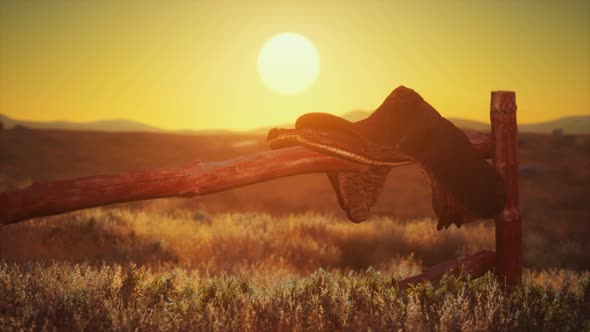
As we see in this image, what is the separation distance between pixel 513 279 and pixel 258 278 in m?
3.00

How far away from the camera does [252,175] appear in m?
3.71

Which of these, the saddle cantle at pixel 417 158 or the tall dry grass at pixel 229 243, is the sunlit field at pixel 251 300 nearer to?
the tall dry grass at pixel 229 243

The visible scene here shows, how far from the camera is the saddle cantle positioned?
4.09 meters

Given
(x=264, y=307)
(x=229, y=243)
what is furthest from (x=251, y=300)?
(x=229, y=243)

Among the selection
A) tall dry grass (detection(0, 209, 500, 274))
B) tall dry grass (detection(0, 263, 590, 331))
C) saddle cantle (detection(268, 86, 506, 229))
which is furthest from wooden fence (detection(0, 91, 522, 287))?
tall dry grass (detection(0, 209, 500, 274))

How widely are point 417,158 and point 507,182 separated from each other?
1.29 m

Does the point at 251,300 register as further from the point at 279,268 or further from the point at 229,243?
the point at 229,243

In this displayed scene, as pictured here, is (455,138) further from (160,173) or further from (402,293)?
(160,173)

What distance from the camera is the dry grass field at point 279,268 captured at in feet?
12.1

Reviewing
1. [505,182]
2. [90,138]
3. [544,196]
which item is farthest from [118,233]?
[90,138]

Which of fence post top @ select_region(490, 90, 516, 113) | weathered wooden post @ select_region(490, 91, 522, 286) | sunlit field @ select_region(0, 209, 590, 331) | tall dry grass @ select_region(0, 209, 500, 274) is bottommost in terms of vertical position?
tall dry grass @ select_region(0, 209, 500, 274)

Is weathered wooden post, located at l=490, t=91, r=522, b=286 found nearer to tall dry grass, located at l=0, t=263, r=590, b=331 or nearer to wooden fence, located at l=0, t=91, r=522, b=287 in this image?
wooden fence, located at l=0, t=91, r=522, b=287

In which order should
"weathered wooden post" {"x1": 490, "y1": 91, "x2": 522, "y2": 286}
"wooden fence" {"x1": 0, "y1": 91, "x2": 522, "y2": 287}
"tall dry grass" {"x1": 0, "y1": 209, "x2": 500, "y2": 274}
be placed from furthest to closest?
"tall dry grass" {"x1": 0, "y1": 209, "x2": 500, "y2": 274} < "weathered wooden post" {"x1": 490, "y1": 91, "x2": 522, "y2": 286} < "wooden fence" {"x1": 0, "y1": 91, "x2": 522, "y2": 287}

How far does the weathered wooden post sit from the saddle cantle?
0.39 metres
